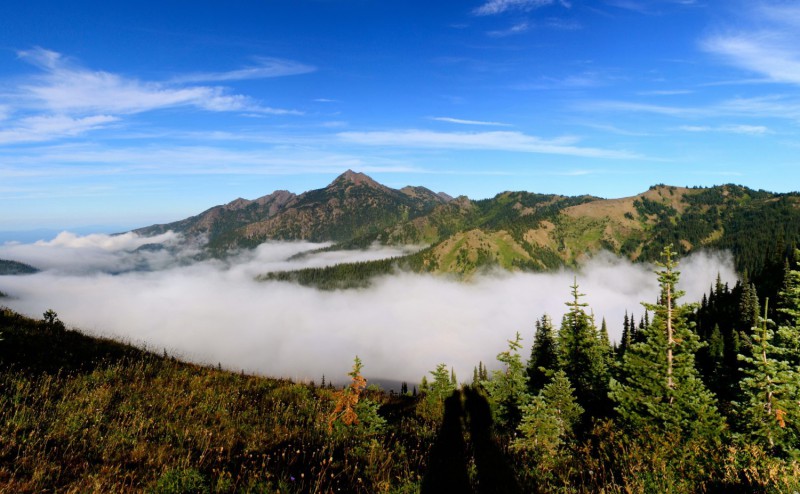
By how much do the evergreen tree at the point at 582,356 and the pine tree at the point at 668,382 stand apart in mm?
10010

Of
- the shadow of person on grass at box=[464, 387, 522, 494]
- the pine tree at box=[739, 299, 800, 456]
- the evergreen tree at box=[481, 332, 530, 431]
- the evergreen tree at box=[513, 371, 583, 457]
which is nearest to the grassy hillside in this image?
the shadow of person on grass at box=[464, 387, 522, 494]

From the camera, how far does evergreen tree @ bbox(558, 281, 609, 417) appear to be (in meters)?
32.3

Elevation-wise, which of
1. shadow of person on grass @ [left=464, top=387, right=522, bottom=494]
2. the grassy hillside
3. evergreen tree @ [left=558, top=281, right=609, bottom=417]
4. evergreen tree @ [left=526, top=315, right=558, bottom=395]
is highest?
the grassy hillside

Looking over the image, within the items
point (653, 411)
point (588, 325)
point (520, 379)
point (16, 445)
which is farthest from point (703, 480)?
point (588, 325)

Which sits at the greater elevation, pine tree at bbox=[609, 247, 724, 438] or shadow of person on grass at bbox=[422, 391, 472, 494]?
shadow of person on grass at bbox=[422, 391, 472, 494]

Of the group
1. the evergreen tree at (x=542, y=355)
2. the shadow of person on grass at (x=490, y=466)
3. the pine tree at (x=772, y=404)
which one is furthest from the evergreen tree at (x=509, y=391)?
the shadow of person on grass at (x=490, y=466)

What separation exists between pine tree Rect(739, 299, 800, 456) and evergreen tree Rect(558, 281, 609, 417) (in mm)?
13457

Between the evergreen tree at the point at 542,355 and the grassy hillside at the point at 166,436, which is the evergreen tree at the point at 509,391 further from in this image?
the grassy hillside at the point at 166,436

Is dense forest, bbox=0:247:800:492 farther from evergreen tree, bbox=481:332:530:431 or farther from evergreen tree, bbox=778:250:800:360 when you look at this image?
evergreen tree, bbox=481:332:530:431

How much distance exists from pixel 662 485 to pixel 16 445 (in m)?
11.4

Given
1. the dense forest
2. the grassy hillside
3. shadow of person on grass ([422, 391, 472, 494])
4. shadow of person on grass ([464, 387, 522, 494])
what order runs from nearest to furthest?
1. the grassy hillside
2. the dense forest
3. shadow of person on grass ([422, 391, 472, 494])
4. shadow of person on grass ([464, 387, 522, 494])

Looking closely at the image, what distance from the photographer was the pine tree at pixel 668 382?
19625mm

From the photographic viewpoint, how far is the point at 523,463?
8516 millimetres

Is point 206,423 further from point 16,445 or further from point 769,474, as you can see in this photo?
point 769,474
